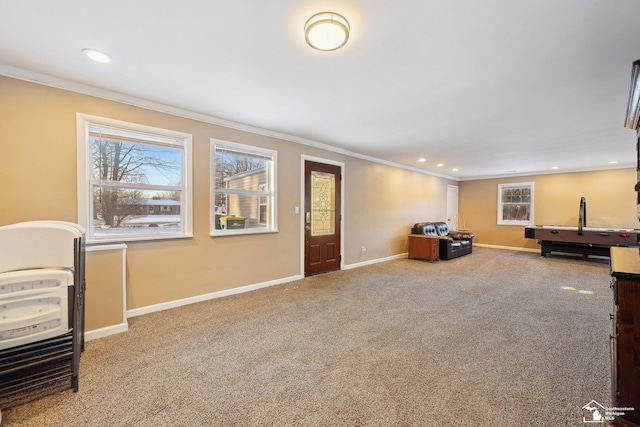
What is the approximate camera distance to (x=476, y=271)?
543cm

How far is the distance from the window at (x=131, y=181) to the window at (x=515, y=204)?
9105 mm

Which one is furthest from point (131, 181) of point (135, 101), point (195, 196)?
point (135, 101)

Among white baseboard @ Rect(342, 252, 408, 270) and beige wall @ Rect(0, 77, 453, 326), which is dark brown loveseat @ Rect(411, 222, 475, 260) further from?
beige wall @ Rect(0, 77, 453, 326)

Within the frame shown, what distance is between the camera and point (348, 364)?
2166 millimetres

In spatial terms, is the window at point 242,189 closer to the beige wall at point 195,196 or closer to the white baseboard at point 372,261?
the beige wall at point 195,196

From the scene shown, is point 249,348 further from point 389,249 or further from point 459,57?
point 389,249

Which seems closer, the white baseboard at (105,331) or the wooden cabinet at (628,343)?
the wooden cabinet at (628,343)

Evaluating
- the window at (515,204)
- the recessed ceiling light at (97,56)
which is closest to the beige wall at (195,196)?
the recessed ceiling light at (97,56)

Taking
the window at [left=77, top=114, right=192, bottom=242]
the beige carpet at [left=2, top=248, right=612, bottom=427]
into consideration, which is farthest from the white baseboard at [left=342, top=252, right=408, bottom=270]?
the window at [left=77, top=114, right=192, bottom=242]

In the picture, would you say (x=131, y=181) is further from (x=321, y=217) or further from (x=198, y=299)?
(x=321, y=217)

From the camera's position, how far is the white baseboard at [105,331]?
101 inches

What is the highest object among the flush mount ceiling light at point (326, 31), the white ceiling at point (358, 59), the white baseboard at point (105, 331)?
the white ceiling at point (358, 59)

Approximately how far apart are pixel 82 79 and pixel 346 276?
447 centimetres

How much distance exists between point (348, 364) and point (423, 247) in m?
4.96
